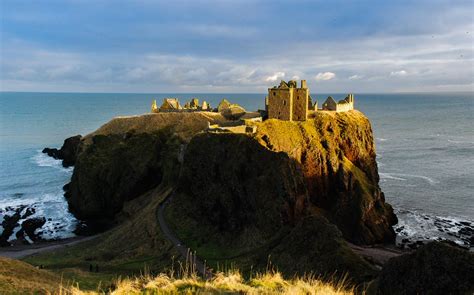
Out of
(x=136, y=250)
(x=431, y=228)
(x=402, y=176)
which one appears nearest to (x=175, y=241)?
(x=136, y=250)

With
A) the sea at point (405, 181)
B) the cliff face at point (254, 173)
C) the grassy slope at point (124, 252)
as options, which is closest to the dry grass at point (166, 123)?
the cliff face at point (254, 173)

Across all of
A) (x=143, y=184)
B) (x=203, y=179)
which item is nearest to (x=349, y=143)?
(x=203, y=179)

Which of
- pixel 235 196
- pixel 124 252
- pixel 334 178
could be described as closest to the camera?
pixel 124 252

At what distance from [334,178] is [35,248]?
4797cm

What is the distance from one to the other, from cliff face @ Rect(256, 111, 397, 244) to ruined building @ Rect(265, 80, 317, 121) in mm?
2291

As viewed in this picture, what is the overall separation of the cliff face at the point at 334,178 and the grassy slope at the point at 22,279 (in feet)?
120

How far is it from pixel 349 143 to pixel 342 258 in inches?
1654

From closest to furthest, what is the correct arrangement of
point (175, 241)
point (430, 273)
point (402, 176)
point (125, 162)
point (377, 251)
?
point (430, 273) → point (175, 241) → point (377, 251) → point (125, 162) → point (402, 176)

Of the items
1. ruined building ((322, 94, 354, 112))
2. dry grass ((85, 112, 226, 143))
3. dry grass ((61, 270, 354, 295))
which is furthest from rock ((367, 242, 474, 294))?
dry grass ((85, 112, 226, 143))

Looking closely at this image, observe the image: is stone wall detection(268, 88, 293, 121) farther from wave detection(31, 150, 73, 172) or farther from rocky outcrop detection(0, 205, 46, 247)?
wave detection(31, 150, 73, 172)

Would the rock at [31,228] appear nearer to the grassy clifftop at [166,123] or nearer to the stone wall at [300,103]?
the grassy clifftop at [166,123]

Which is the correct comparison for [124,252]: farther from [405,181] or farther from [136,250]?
[405,181]

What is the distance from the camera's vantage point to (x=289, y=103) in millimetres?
65312

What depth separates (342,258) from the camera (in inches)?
1095
